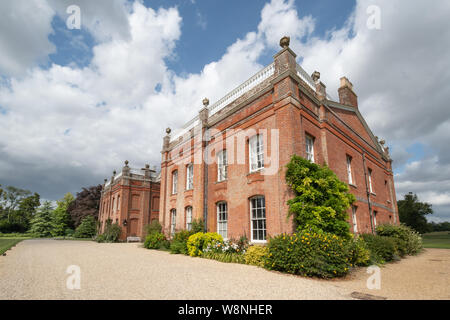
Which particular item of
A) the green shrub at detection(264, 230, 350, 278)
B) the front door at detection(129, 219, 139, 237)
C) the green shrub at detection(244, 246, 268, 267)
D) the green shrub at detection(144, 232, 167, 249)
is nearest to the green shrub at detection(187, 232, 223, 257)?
the green shrub at detection(244, 246, 268, 267)


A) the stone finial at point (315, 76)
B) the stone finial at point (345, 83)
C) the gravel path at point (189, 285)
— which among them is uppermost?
the stone finial at point (345, 83)

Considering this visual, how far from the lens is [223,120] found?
1310 cm

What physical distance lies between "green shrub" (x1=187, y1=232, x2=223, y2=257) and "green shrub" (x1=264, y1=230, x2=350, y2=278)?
4047mm

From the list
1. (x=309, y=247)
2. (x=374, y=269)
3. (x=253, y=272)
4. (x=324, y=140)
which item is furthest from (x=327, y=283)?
(x=324, y=140)

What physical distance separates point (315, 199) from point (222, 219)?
18.3 feet

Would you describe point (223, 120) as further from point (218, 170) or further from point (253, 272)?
point (253, 272)

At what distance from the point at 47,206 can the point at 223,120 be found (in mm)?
39587

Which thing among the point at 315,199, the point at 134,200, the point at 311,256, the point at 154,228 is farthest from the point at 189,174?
the point at 134,200

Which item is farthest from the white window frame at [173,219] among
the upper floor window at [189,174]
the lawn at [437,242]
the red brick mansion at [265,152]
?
the lawn at [437,242]

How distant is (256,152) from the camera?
1091 centimetres

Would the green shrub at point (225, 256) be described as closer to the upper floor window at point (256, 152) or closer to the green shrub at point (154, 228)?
the upper floor window at point (256, 152)

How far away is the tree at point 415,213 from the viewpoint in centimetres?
3399

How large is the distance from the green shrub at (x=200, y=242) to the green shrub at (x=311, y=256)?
159 inches

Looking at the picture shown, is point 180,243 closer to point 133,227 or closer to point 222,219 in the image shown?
point 222,219
